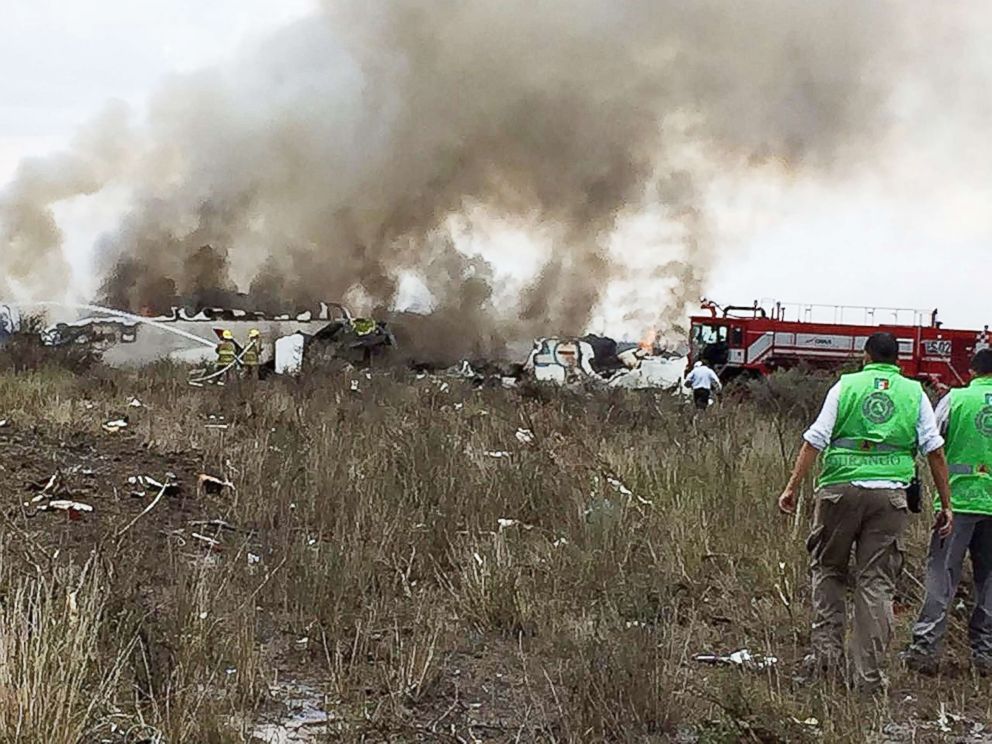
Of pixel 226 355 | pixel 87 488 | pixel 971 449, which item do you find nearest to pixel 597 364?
pixel 226 355

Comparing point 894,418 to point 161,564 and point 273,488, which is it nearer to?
point 161,564

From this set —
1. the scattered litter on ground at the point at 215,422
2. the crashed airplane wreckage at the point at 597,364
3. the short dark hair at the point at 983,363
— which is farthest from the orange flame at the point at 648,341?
the short dark hair at the point at 983,363

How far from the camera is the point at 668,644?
4547 millimetres

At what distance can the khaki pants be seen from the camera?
5.05 metres

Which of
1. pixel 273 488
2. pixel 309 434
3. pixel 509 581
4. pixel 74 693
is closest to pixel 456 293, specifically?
pixel 309 434

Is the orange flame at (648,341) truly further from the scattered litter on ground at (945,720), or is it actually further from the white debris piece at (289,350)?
the scattered litter on ground at (945,720)

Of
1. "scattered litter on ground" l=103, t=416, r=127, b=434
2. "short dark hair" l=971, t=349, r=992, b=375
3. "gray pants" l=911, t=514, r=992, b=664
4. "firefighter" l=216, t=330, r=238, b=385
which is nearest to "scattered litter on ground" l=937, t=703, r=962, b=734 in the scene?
"gray pants" l=911, t=514, r=992, b=664

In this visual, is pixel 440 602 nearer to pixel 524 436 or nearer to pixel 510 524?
pixel 510 524

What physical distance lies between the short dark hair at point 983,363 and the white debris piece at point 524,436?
508 cm

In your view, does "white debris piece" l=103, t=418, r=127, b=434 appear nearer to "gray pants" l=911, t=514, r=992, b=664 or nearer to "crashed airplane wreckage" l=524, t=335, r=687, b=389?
"gray pants" l=911, t=514, r=992, b=664

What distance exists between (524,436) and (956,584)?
20.6 feet

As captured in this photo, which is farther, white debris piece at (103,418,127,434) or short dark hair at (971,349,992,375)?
white debris piece at (103,418,127,434)

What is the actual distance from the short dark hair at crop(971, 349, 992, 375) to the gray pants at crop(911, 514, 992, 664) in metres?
0.78

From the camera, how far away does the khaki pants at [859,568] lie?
5055 millimetres
